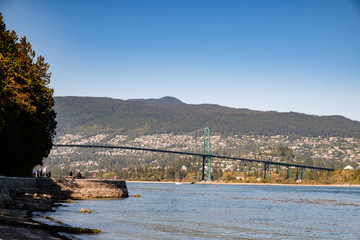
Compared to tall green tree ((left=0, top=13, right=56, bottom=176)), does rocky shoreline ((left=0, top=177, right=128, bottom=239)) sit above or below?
below

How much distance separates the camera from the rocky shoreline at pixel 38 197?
21394mm

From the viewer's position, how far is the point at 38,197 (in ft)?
137

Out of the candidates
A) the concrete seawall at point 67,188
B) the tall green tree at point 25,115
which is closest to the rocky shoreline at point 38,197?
the concrete seawall at point 67,188

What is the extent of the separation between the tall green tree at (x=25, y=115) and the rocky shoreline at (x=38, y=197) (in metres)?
3.53

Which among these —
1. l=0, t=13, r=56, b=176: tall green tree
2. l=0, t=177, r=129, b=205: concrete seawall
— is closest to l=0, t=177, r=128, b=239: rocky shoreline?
l=0, t=177, r=129, b=205: concrete seawall

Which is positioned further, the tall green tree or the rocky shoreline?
the tall green tree

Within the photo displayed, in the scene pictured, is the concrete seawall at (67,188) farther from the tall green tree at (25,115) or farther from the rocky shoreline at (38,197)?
the tall green tree at (25,115)

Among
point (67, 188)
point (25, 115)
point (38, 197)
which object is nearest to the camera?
point (38, 197)

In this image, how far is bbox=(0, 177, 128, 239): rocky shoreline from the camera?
21394 mm

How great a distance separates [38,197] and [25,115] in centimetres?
838

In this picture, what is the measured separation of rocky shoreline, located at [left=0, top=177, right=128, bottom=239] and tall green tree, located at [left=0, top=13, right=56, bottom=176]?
3.53 meters

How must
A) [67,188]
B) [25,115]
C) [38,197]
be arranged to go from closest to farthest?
1. [38,197]
2. [25,115]
3. [67,188]

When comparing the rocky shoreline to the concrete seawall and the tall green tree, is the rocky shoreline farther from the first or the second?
the tall green tree

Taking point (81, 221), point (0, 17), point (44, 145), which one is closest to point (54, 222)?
point (81, 221)
